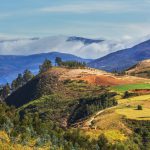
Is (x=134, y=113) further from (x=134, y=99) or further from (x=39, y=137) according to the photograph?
(x=39, y=137)

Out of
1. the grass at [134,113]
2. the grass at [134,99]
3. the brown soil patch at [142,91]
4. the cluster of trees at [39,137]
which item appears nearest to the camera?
the cluster of trees at [39,137]

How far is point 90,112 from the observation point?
556ft

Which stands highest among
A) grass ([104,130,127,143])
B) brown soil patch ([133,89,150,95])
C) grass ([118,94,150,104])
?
brown soil patch ([133,89,150,95])

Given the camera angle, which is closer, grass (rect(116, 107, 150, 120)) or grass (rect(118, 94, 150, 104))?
grass (rect(116, 107, 150, 120))

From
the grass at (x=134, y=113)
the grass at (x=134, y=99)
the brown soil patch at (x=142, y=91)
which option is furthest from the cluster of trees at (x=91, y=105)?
the grass at (x=134, y=113)

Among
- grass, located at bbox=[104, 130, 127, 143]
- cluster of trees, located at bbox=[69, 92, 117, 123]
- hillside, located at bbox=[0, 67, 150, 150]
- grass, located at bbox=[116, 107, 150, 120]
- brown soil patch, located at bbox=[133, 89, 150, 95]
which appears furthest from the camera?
brown soil patch, located at bbox=[133, 89, 150, 95]

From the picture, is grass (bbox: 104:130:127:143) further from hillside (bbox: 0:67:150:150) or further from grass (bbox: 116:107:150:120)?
grass (bbox: 116:107:150:120)

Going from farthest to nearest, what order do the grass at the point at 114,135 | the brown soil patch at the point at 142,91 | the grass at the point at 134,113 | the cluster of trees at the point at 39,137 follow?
the brown soil patch at the point at 142,91 < the grass at the point at 134,113 < the grass at the point at 114,135 < the cluster of trees at the point at 39,137

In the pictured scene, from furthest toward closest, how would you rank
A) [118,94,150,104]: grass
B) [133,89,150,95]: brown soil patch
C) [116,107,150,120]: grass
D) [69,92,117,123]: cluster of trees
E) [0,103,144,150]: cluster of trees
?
[133,89,150,95]: brown soil patch < [69,92,117,123]: cluster of trees < [118,94,150,104]: grass < [116,107,150,120]: grass < [0,103,144,150]: cluster of trees

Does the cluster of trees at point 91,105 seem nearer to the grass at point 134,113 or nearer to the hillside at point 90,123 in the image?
the hillside at point 90,123

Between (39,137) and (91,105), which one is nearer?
(39,137)

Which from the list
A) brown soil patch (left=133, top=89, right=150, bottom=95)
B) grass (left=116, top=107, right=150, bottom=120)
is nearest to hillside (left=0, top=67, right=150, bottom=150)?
grass (left=116, top=107, right=150, bottom=120)

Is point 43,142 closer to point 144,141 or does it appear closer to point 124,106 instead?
point 144,141

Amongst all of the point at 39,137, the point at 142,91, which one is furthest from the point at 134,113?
the point at 39,137
